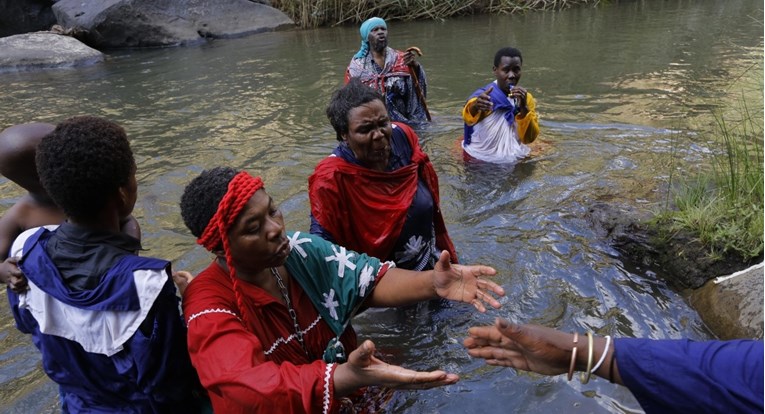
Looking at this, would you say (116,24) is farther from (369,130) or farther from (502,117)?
(369,130)

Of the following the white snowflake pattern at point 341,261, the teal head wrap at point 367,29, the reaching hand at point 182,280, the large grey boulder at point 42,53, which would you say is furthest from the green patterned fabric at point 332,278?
the large grey boulder at point 42,53

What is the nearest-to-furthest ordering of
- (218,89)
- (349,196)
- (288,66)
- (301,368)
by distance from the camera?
1. (301,368)
2. (349,196)
3. (218,89)
4. (288,66)

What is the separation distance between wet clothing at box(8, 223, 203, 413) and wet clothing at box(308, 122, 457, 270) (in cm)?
121

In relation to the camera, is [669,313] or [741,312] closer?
[741,312]

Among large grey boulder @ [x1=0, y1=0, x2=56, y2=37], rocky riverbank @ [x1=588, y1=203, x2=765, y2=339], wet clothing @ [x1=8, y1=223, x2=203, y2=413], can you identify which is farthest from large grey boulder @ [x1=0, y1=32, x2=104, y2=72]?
wet clothing @ [x1=8, y1=223, x2=203, y2=413]

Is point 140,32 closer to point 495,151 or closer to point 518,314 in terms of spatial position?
point 495,151

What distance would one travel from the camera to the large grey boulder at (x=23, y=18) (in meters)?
16.2

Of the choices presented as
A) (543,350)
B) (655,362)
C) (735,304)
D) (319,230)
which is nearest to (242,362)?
(543,350)

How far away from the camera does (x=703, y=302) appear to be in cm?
341

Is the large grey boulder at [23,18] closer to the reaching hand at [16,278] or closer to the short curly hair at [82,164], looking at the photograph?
the reaching hand at [16,278]

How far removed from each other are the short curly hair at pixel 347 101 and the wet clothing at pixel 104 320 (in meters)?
1.37

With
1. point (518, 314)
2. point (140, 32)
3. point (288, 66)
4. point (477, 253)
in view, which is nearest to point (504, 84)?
point (477, 253)

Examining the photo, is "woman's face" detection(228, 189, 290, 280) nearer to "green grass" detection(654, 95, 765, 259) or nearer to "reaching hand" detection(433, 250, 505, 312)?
"reaching hand" detection(433, 250, 505, 312)

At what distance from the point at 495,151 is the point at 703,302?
2821 millimetres
